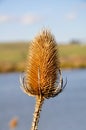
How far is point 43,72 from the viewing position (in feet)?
12.5

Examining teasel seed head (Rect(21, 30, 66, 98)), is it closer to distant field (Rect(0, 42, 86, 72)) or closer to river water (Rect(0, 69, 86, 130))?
river water (Rect(0, 69, 86, 130))

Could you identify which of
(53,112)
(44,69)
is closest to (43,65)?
(44,69)

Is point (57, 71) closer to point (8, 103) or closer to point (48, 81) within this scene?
point (48, 81)

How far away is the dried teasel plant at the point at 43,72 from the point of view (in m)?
3.73

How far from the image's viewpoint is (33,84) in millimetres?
3779

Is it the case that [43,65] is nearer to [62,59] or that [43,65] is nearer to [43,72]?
[43,72]

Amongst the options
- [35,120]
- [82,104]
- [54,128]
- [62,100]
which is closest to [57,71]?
[35,120]

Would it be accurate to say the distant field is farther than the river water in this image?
Yes

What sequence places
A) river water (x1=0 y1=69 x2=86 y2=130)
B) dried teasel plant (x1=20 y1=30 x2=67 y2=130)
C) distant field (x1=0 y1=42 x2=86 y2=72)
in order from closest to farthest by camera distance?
1. dried teasel plant (x1=20 y1=30 x2=67 y2=130)
2. river water (x1=0 y1=69 x2=86 y2=130)
3. distant field (x1=0 y1=42 x2=86 y2=72)

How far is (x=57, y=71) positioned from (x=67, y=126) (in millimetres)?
18503

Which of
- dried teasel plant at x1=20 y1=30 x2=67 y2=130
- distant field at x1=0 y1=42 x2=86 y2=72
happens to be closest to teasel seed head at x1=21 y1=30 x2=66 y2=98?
dried teasel plant at x1=20 y1=30 x2=67 y2=130

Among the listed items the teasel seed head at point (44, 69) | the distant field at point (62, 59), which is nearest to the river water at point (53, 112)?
the teasel seed head at point (44, 69)

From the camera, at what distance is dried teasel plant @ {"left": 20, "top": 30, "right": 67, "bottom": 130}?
12.3 feet

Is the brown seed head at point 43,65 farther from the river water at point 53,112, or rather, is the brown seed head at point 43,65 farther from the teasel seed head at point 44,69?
the river water at point 53,112
